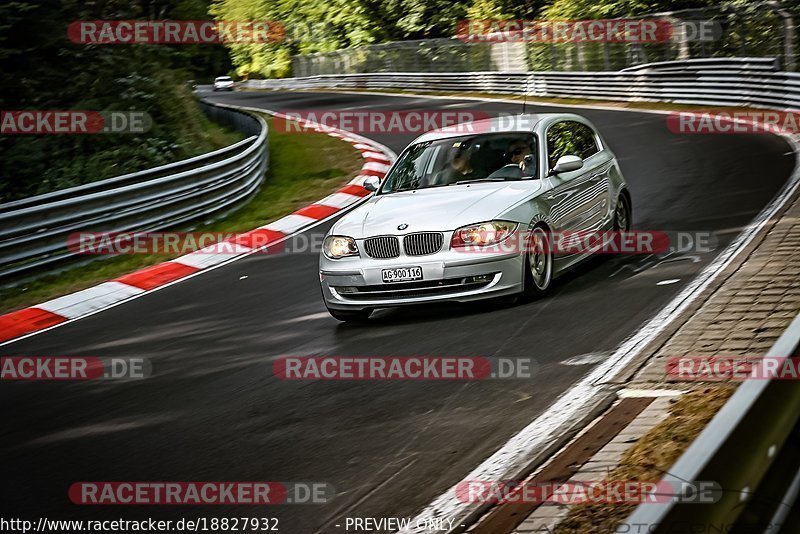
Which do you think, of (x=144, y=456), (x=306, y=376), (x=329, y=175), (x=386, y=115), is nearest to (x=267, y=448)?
(x=144, y=456)

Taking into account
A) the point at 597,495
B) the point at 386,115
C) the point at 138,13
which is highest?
the point at 138,13

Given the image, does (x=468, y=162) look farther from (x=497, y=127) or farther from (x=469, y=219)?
(x=469, y=219)

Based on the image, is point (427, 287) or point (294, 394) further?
point (427, 287)

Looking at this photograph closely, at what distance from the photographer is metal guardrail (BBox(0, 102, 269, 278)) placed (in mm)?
13781

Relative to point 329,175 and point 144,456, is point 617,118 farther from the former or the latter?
point 144,456

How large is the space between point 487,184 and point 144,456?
4.43 metres

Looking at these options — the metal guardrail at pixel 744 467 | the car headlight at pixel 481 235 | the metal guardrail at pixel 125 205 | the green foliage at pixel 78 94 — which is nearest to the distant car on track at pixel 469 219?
the car headlight at pixel 481 235

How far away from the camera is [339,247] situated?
891 cm

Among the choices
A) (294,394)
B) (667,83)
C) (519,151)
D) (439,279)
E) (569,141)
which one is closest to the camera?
(294,394)

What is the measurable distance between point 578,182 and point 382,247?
2.21 meters

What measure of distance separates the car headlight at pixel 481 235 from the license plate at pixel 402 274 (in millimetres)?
349

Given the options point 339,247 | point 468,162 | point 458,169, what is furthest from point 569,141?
point 339,247

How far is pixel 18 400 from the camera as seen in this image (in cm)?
776

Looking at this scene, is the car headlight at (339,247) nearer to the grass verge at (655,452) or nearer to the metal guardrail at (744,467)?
the grass verge at (655,452)
